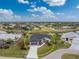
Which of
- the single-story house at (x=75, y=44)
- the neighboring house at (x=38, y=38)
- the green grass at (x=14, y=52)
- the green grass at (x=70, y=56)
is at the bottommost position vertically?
the green grass at (x=70, y=56)

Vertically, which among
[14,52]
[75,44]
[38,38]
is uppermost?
[38,38]

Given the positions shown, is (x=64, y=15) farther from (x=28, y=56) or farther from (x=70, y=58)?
(x=28, y=56)

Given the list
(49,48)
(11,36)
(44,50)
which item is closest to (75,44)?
Result: (49,48)

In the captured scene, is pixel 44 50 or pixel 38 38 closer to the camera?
pixel 44 50

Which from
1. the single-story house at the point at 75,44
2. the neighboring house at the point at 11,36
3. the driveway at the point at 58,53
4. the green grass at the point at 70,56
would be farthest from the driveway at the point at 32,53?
the single-story house at the point at 75,44

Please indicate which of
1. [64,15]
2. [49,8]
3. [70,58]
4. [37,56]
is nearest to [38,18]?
[49,8]

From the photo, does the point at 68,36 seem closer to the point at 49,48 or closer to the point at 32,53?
the point at 49,48

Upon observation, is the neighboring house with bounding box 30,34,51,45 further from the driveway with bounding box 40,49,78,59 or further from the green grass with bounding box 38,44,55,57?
the driveway with bounding box 40,49,78,59

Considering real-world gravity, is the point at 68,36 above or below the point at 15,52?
above

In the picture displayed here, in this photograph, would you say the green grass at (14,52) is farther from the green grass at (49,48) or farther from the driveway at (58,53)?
the driveway at (58,53)
